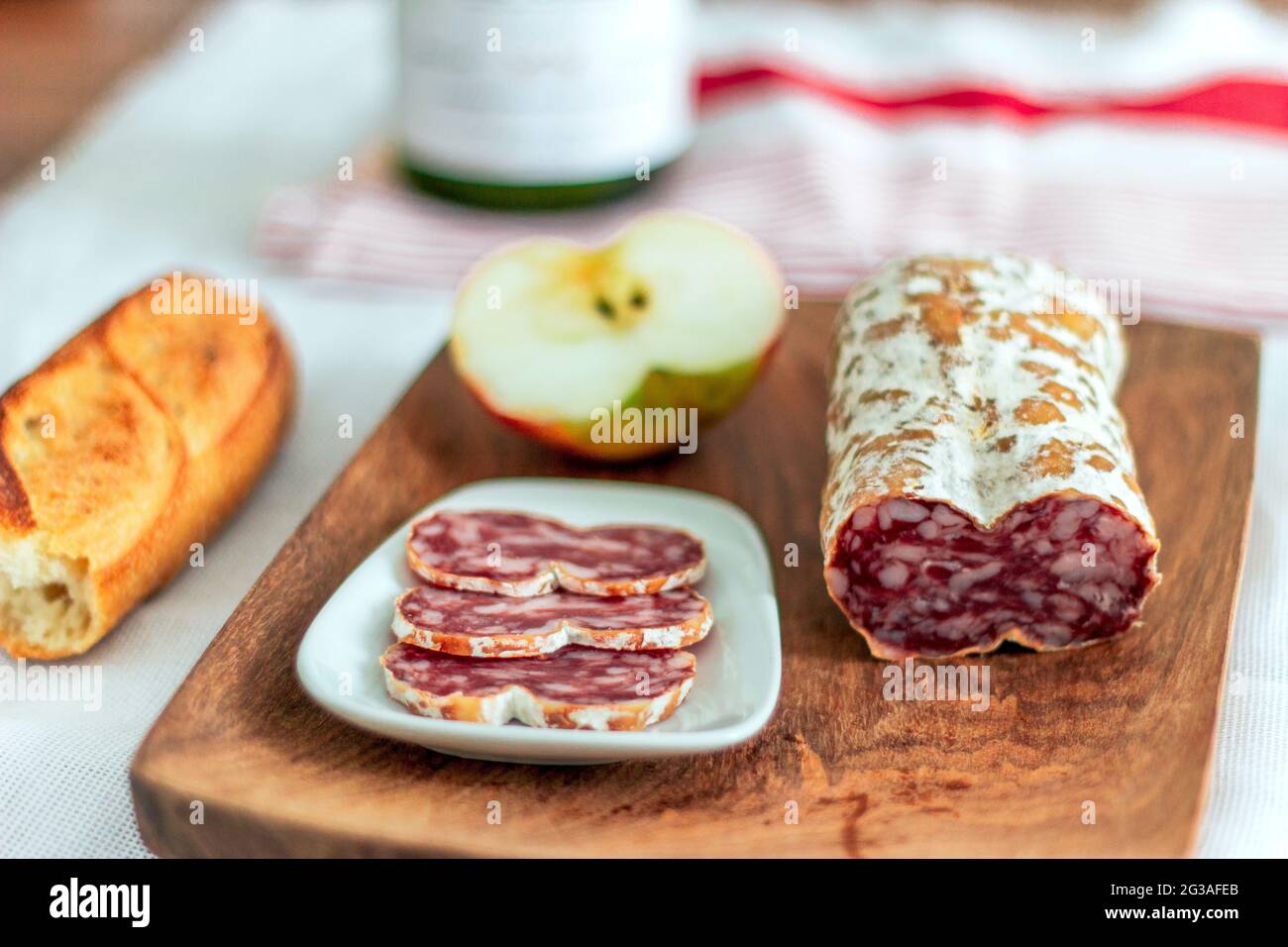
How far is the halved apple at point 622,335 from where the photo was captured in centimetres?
149

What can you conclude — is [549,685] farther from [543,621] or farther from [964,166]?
[964,166]

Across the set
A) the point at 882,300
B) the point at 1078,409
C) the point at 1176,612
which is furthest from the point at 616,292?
the point at 1176,612

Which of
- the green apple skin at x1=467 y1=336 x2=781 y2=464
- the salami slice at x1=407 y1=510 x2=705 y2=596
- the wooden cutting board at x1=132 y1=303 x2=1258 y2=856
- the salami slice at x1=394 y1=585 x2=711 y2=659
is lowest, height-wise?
the wooden cutting board at x1=132 y1=303 x2=1258 y2=856

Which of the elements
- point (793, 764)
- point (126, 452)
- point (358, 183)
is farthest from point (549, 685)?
point (358, 183)

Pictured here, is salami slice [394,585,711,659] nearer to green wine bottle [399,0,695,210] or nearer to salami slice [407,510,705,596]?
salami slice [407,510,705,596]

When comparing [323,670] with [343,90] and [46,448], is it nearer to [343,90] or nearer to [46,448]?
[46,448]

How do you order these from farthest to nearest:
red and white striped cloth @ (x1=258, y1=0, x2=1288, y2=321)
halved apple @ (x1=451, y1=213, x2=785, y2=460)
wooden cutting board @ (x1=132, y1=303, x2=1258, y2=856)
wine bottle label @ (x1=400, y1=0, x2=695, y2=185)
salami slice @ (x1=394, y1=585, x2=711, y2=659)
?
red and white striped cloth @ (x1=258, y1=0, x2=1288, y2=321), wine bottle label @ (x1=400, y1=0, x2=695, y2=185), halved apple @ (x1=451, y1=213, x2=785, y2=460), salami slice @ (x1=394, y1=585, x2=711, y2=659), wooden cutting board @ (x1=132, y1=303, x2=1258, y2=856)

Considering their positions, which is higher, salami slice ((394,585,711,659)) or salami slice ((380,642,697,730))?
salami slice ((394,585,711,659))

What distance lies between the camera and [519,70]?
6.40 ft

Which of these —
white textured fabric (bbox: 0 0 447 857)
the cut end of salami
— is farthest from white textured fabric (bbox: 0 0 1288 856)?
the cut end of salami

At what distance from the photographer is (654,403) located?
1.50 meters

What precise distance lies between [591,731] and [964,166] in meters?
1.47

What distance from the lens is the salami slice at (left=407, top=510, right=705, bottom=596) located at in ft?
3.96

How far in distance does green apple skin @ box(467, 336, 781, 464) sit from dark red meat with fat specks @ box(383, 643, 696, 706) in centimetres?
40
